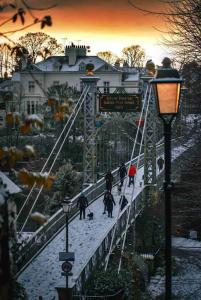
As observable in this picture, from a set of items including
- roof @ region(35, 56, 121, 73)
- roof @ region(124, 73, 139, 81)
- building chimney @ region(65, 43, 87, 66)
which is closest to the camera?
roof @ region(124, 73, 139, 81)

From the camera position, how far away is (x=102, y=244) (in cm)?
1747

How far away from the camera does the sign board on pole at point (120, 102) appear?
2442 centimetres

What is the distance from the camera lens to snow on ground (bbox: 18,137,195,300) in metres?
14.3

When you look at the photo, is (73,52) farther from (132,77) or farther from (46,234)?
(46,234)

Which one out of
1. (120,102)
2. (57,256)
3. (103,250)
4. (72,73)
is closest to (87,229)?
(103,250)

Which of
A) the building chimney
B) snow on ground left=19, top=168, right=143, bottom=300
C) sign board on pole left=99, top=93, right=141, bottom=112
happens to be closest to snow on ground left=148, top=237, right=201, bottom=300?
snow on ground left=19, top=168, right=143, bottom=300

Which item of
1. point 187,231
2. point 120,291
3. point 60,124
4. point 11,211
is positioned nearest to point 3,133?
point 60,124

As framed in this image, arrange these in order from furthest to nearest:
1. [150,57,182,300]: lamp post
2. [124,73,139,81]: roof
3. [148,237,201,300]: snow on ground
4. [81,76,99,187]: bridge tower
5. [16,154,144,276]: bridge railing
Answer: [124,73,139,81]: roof < [81,76,99,187]: bridge tower < [148,237,201,300]: snow on ground < [16,154,144,276]: bridge railing < [150,57,182,300]: lamp post

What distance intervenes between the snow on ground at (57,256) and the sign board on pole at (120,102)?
4.03 m

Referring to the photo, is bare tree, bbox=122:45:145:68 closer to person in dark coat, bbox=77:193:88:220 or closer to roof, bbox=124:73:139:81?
roof, bbox=124:73:139:81

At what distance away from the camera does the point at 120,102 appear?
80.3 feet

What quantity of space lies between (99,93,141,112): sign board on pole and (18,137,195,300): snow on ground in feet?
13.2

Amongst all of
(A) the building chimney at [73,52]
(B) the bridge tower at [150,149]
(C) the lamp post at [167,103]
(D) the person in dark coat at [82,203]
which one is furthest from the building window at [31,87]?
(C) the lamp post at [167,103]

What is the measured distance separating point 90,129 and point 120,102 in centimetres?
189
